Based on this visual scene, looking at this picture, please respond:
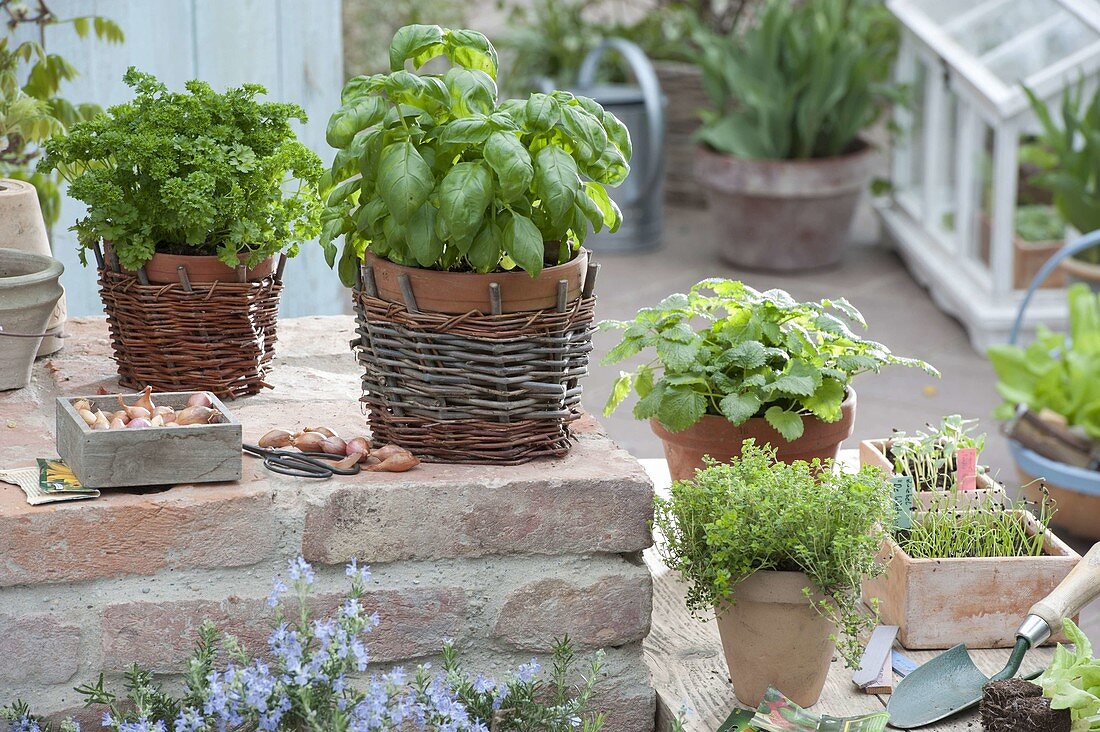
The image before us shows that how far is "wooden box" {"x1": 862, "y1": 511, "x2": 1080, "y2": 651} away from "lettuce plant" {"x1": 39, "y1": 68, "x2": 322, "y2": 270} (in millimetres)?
959

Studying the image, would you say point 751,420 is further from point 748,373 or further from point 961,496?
point 961,496

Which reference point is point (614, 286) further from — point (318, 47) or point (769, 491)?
point (769, 491)

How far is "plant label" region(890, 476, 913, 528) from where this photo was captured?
1.89m

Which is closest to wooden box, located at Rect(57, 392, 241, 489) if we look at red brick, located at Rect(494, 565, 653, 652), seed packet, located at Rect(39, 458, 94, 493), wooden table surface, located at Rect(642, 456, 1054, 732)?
seed packet, located at Rect(39, 458, 94, 493)

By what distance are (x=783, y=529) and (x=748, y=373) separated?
1.18 feet

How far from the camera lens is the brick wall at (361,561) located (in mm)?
1573

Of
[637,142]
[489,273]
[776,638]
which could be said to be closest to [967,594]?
[776,638]

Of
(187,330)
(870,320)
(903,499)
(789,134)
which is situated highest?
(187,330)

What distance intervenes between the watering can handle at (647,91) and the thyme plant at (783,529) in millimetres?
4537

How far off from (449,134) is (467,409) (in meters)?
0.33

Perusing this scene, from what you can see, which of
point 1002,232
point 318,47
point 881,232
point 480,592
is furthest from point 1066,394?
point 881,232

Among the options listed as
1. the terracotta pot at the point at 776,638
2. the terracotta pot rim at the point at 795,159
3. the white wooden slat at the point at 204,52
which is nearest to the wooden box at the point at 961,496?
the terracotta pot at the point at 776,638

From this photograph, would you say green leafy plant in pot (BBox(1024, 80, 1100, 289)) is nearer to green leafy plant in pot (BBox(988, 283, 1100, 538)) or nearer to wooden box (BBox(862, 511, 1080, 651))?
green leafy plant in pot (BBox(988, 283, 1100, 538))

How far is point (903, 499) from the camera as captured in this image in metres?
1.91
